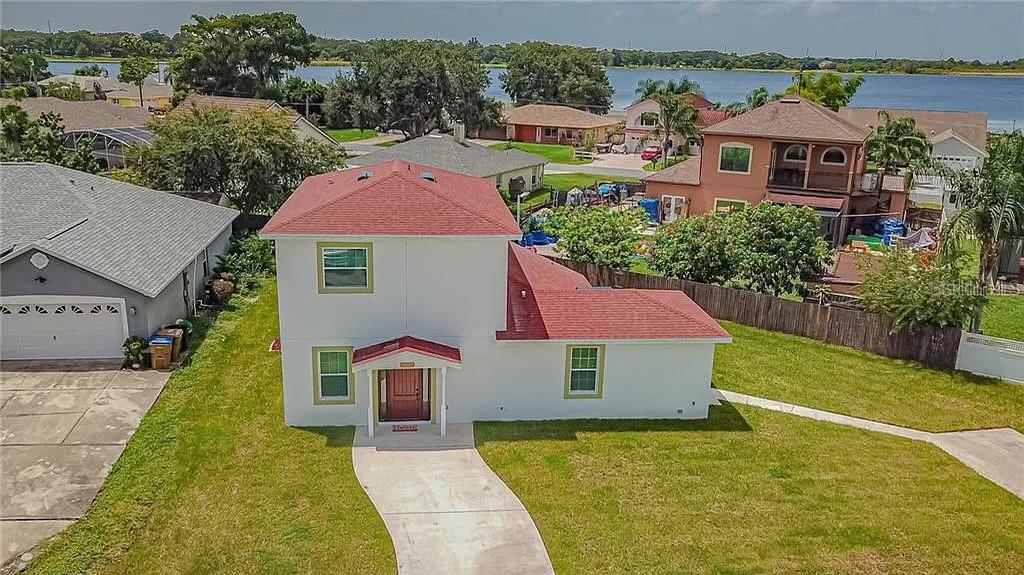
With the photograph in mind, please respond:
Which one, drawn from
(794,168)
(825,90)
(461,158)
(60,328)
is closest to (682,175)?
(794,168)

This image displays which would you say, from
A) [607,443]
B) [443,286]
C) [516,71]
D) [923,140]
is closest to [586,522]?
[607,443]

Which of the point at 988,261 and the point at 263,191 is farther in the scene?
the point at 263,191

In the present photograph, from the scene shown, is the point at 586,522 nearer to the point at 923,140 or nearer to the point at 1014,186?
the point at 1014,186

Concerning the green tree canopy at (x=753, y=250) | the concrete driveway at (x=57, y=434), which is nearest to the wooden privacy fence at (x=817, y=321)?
the green tree canopy at (x=753, y=250)

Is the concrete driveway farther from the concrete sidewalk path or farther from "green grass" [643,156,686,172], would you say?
"green grass" [643,156,686,172]

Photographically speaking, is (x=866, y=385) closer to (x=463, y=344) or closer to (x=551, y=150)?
(x=463, y=344)

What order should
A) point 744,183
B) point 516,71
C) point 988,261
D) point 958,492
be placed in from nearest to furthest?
1. point 958,492
2. point 988,261
3. point 744,183
4. point 516,71

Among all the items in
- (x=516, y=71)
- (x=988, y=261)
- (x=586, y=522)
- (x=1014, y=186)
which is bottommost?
(x=586, y=522)
